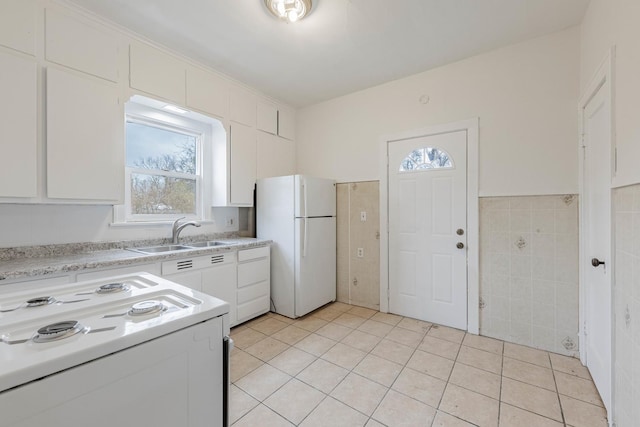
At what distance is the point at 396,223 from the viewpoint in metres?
3.20

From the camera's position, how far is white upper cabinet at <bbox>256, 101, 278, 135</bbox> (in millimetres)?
3543

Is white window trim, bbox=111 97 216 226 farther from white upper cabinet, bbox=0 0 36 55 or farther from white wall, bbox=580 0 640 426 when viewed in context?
white wall, bbox=580 0 640 426

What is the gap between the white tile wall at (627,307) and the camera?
1307 mm

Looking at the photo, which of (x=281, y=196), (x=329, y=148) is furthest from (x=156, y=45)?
(x=329, y=148)

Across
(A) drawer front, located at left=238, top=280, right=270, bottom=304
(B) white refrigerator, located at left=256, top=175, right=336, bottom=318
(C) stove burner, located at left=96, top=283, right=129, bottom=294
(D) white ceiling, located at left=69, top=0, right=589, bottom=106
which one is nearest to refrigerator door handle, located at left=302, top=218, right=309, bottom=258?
(B) white refrigerator, located at left=256, top=175, right=336, bottom=318

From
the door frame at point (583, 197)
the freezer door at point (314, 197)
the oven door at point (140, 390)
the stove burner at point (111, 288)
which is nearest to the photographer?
the oven door at point (140, 390)

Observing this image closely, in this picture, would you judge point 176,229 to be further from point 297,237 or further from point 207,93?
point 207,93

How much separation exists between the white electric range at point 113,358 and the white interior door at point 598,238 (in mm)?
2180

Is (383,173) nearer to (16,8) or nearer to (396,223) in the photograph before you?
(396,223)

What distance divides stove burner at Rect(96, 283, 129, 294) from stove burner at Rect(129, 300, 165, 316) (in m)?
0.20

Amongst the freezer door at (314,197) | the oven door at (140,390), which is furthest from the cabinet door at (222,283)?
the oven door at (140,390)

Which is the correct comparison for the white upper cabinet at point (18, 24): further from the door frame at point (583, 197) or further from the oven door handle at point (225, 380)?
the door frame at point (583, 197)

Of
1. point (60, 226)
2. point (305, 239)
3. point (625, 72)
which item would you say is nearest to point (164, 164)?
point (60, 226)

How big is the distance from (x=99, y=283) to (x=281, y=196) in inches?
86.5
